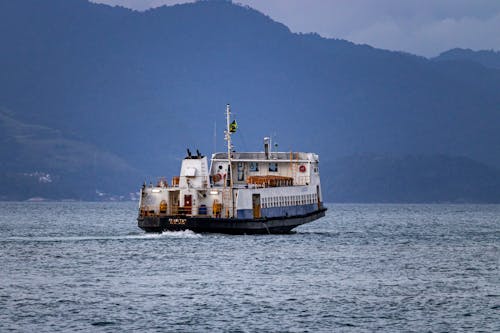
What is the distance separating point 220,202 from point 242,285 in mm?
28206

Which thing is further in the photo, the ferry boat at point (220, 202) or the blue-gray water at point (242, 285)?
the ferry boat at point (220, 202)

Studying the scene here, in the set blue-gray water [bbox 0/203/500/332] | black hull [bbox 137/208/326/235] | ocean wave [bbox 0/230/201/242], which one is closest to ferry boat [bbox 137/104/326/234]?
black hull [bbox 137/208/326/235]

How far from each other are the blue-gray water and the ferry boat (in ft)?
5.07

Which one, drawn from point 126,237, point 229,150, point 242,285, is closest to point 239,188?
point 229,150

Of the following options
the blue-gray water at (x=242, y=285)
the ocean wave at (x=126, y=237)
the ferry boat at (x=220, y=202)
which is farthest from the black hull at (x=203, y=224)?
the blue-gray water at (x=242, y=285)

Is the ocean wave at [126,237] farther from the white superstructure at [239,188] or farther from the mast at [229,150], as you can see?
the mast at [229,150]

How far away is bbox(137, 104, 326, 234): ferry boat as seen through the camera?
92500 mm

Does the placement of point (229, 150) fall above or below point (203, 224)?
above

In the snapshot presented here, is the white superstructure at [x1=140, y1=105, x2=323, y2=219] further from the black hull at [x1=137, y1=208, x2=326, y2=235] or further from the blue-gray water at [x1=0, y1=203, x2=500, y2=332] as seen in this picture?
the blue-gray water at [x1=0, y1=203, x2=500, y2=332]

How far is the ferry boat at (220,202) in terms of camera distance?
9250 cm

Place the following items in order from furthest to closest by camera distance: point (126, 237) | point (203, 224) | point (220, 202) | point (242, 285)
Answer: point (126, 237), point (220, 202), point (203, 224), point (242, 285)

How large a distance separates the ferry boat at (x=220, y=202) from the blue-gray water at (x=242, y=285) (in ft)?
5.07

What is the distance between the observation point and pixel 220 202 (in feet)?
304

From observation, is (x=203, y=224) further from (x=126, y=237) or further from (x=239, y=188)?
(x=126, y=237)
